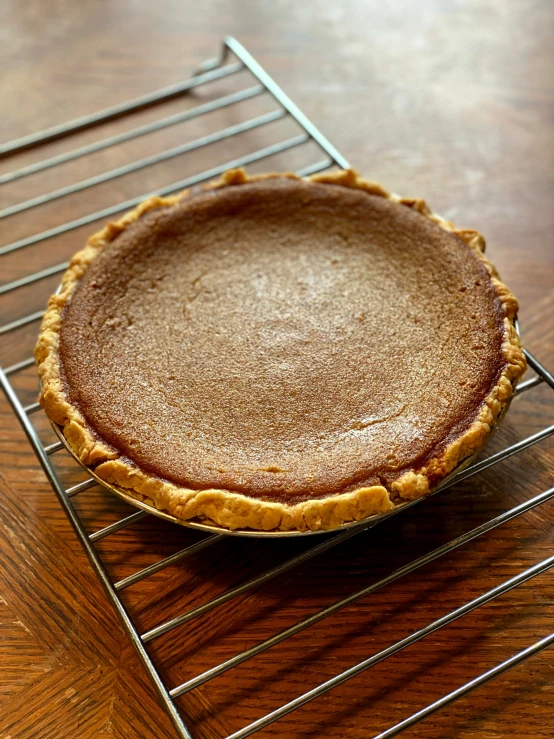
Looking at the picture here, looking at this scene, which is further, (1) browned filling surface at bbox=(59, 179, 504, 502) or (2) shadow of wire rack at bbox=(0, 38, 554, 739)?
(1) browned filling surface at bbox=(59, 179, 504, 502)

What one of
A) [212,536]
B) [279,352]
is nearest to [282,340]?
[279,352]

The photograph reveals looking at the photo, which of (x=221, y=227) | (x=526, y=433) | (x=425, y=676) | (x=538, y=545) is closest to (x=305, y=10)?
(x=221, y=227)

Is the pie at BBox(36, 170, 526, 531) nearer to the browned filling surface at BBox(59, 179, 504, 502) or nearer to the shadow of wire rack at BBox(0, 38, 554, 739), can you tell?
the browned filling surface at BBox(59, 179, 504, 502)

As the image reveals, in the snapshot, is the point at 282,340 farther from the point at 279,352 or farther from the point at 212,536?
the point at 212,536

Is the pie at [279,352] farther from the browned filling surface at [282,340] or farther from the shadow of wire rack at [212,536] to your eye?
the shadow of wire rack at [212,536]

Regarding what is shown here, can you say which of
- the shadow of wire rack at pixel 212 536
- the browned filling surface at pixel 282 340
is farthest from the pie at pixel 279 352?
the shadow of wire rack at pixel 212 536

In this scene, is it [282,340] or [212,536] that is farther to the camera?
[282,340]

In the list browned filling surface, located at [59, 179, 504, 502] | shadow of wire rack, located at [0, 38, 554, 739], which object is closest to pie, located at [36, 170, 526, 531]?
browned filling surface, located at [59, 179, 504, 502]
